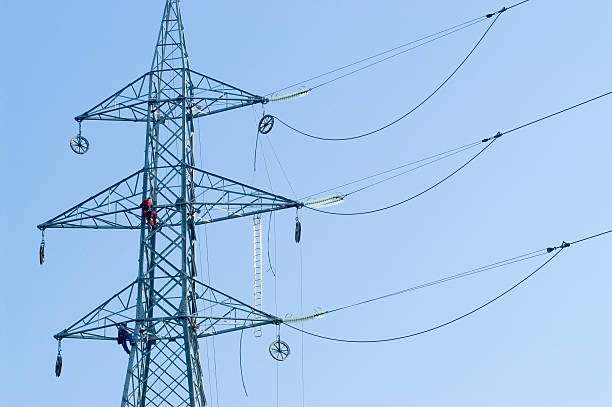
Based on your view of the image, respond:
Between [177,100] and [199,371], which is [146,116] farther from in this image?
[199,371]

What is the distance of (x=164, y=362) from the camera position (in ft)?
251

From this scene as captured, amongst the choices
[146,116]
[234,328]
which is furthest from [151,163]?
[234,328]

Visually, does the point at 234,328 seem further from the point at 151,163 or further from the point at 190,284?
the point at 151,163

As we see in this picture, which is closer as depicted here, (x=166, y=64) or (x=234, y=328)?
(x=234, y=328)

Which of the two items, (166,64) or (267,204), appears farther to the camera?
(166,64)

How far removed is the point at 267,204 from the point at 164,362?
22.8 feet

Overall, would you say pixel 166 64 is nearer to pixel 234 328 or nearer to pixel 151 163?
pixel 151 163

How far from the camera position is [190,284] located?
77562mm

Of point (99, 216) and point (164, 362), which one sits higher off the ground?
point (99, 216)

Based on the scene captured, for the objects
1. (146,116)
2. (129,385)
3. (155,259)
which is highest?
(146,116)

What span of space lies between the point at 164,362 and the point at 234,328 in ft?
9.59

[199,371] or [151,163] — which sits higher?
[151,163]

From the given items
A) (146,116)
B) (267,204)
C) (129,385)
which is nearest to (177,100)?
(146,116)

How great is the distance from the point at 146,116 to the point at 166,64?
2.71 m
